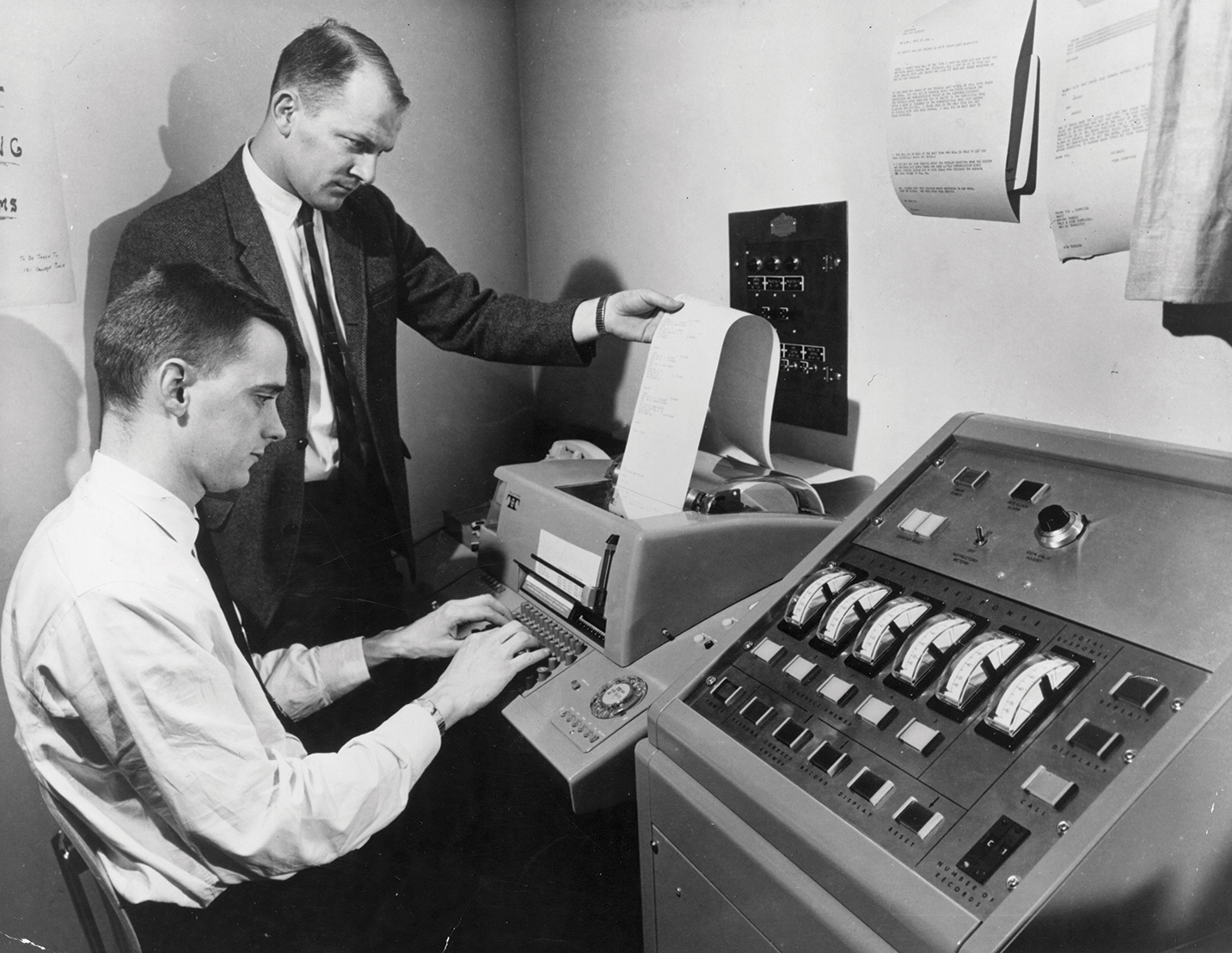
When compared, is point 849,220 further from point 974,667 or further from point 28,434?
point 28,434

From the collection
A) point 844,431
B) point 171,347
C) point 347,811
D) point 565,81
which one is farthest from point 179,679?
point 565,81

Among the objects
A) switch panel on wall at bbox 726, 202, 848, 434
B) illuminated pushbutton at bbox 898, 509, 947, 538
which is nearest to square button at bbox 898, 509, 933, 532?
illuminated pushbutton at bbox 898, 509, 947, 538

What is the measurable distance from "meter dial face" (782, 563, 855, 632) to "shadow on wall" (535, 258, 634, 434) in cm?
115

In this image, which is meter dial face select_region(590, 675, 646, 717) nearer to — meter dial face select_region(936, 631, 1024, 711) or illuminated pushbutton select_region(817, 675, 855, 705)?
illuminated pushbutton select_region(817, 675, 855, 705)

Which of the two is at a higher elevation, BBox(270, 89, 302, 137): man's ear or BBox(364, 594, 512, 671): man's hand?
BBox(270, 89, 302, 137): man's ear

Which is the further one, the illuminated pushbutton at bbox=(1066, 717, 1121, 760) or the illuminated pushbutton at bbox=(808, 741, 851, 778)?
the illuminated pushbutton at bbox=(808, 741, 851, 778)

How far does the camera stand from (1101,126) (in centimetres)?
104

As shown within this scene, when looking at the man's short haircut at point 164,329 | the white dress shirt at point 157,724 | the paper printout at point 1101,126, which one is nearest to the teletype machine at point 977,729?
the paper printout at point 1101,126

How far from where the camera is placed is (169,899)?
1.08m

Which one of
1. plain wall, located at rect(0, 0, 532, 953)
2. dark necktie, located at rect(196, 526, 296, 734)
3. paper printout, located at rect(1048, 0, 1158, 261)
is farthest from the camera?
dark necktie, located at rect(196, 526, 296, 734)

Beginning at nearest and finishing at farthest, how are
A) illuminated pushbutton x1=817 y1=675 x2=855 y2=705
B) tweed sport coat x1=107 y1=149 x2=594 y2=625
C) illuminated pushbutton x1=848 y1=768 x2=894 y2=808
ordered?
illuminated pushbutton x1=848 y1=768 x2=894 y2=808, illuminated pushbutton x1=817 y1=675 x2=855 y2=705, tweed sport coat x1=107 y1=149 x2=594 y2=625

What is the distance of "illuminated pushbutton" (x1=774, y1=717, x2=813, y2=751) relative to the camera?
0.86 metres

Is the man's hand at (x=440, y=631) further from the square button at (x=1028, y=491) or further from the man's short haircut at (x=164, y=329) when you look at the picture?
the square button at (x=1028, y=491)

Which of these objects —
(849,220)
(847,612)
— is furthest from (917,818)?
(849,220)
